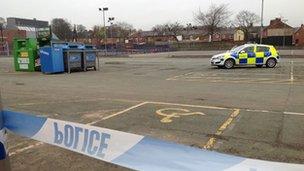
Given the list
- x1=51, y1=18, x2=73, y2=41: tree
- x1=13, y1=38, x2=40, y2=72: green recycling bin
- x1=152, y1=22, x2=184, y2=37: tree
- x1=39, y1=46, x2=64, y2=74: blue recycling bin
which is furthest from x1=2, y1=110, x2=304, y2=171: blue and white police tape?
x1=152, y1=22, x2=184, y2=37: tree

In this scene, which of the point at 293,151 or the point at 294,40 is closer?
the point at 293,151

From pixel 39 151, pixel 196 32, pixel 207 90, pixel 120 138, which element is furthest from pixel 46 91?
pixel 196 32

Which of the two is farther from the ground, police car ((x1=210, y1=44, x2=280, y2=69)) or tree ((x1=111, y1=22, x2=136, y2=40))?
tree ((x1=111, y1=22, x2=136, y2=40))

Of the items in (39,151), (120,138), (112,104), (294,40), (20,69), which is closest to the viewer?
(120,138)

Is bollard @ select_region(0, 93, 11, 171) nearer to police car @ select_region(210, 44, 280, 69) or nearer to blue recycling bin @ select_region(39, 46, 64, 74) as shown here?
blue recycling bin @ select_region(39, 46, 64, 74)

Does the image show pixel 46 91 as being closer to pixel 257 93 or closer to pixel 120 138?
pixel 257 93

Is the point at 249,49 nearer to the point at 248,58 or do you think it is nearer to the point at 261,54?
the point at 248,58

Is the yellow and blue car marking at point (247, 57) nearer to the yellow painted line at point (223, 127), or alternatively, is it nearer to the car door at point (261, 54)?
the car door at point (261, 54)

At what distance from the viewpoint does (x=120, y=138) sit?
9.16 ft

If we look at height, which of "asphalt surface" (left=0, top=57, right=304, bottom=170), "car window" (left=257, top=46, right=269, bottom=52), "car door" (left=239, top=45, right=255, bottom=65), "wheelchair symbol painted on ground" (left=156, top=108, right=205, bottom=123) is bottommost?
"asphalt surface" (left=0, top=57, right=304, bottom=170)

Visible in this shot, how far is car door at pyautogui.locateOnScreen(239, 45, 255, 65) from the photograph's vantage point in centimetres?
2272

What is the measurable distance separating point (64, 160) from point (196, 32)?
12396 centimetres

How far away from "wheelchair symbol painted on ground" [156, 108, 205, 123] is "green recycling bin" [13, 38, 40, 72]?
1526 centimetres

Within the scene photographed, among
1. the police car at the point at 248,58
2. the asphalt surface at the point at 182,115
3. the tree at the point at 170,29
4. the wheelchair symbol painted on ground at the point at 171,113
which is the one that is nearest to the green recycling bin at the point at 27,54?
the asphalt surface at the point at 182,115
